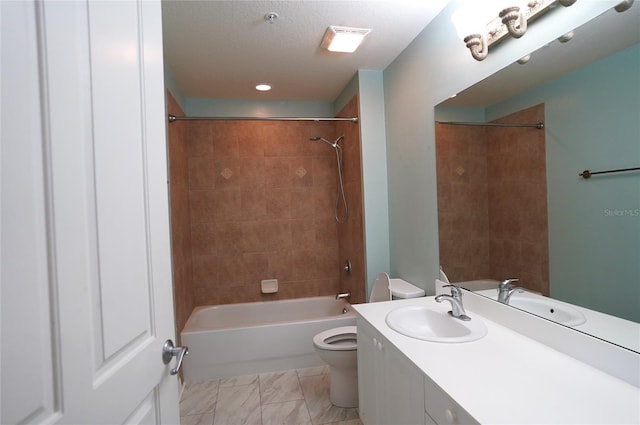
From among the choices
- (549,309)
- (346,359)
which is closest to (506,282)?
(549,309)

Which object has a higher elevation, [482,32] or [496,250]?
[482,32]

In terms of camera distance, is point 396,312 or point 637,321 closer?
point 637,321

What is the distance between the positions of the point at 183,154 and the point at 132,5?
7.92 feet

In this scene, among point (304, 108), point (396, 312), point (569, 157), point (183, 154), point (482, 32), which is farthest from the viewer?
point (304, 108)

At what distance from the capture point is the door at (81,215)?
53cm

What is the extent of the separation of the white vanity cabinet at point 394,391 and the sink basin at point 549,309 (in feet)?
1.78

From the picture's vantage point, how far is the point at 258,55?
238 cm

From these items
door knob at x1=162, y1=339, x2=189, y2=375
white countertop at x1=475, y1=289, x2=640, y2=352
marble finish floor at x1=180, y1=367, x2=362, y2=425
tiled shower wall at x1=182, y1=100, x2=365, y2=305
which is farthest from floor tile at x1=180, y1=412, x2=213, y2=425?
white countertop at x1=475, y1=289, x2=640, y2=352

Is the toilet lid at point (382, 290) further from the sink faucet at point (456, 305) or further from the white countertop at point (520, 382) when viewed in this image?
the white countertop at point (520, 382)

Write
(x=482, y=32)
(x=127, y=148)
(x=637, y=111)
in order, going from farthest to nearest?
1. (x=482, y=32)
2. (x=637, y=111)
3. (x=127, y=148)

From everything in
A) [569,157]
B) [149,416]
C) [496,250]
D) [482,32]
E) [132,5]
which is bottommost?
[149,416]

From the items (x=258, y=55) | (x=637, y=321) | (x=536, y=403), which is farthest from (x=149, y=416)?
(x=258, y=55)

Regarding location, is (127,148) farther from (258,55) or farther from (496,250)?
(258,55)

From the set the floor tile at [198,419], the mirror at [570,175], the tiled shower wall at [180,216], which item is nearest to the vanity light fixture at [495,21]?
the mirror at [570,175]
